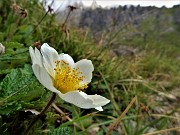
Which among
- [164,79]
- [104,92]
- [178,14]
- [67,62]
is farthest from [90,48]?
[178,14]

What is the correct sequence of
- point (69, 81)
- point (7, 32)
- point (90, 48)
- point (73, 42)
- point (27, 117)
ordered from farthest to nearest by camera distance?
point (90, 48), point (73, 42), point (7, 32), point (27, 117), point (69, 81)

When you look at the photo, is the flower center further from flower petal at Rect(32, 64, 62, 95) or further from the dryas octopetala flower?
flower petal at Rect(32, 64, 62, 95)

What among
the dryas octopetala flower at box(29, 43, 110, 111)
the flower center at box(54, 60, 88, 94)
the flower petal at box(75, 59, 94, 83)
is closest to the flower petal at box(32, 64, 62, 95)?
the dryas octopetala flower at box(29, 43, 110, 111)

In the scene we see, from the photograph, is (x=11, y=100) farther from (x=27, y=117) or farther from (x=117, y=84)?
(x=117, y=84)

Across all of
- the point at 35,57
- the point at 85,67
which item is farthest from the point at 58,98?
the point at 35,57

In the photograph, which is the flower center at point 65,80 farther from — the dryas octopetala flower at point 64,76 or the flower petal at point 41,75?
the flower petal at point 41,75

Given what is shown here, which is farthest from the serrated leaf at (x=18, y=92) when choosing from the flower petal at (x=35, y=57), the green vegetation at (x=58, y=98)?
the flower petal at (x=35, y=57)

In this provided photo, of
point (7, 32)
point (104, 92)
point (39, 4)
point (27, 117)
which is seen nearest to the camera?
point (27, 117)
